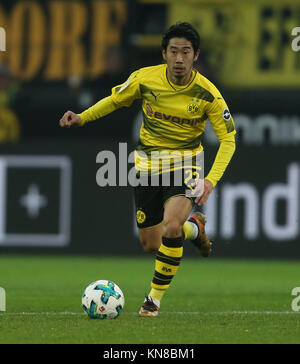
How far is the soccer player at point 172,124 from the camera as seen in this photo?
23.5ft

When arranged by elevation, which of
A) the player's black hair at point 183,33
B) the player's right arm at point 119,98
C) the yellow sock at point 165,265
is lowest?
the yellow sock at point 165,265

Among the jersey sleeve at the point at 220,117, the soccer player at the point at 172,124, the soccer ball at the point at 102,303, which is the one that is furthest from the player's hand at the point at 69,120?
the soccer ball at the point at 102,303

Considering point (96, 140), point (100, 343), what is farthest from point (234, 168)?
point (100, 343)

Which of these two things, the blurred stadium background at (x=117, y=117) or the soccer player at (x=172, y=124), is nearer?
the soccer player at (x=172, y=124)

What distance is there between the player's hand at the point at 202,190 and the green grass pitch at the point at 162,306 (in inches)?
33.0

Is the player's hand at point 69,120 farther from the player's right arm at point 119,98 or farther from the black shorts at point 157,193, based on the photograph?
the black shorts at point 157,193

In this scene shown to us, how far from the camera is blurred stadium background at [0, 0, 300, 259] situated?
42.8ft

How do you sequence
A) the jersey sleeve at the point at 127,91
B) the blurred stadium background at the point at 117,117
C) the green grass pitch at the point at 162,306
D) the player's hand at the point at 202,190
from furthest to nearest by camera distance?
the blurred stadium background at the point at 117,117
the jersey sleeve at the point at 127,91
the player's hand at the point at 202,190
the green grass pitch at the point at 162,306

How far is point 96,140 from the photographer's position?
14.0 meters

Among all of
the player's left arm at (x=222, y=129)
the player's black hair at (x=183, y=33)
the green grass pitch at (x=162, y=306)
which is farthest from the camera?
the player's left arm at (x=222, y=129)

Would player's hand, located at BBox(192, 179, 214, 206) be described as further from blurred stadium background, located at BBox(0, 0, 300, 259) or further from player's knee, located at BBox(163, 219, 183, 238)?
blurred stadium background, located at BBox(0, 0, 300, 259)

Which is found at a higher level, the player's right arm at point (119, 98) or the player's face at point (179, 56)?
the player's face at point (179, 56)

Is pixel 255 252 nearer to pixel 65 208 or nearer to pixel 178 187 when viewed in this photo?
pixel 65 208
